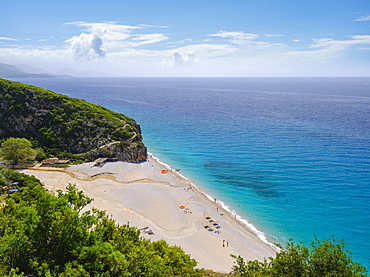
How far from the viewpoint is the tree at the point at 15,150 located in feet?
200

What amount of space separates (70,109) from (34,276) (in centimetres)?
7048

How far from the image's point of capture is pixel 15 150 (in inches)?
2432

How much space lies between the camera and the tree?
200 ft

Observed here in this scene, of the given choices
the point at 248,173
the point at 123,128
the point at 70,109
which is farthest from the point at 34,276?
the point at 70,109

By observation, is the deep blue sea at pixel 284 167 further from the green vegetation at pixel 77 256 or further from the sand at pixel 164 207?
the green vegetation at pixel 77 256

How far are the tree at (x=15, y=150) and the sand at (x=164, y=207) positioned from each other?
5450 millimetres

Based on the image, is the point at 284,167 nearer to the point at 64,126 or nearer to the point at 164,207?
the point at 164,207

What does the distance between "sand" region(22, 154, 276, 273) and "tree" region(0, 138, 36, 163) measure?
215 inches

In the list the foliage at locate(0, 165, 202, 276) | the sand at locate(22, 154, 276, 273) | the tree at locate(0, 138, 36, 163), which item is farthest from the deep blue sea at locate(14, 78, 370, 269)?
the tree at locate(0, 138, 36, 163)

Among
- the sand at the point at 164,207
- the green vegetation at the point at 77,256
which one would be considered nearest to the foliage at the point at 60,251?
the green vegetation at the point at 77,256

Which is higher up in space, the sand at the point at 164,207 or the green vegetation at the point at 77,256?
the green vegetation at the point at 77,256

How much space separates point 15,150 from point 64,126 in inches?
681

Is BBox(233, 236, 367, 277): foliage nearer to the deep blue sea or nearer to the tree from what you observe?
the deep blue sea

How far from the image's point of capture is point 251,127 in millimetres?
103875
